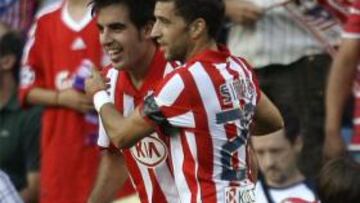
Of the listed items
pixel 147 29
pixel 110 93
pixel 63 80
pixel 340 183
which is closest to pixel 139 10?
pixel 147 29

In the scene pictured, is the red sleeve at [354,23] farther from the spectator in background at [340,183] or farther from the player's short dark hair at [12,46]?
the player's short dark hair at [12,46]

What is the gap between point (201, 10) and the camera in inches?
264

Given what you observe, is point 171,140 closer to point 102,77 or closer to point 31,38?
point 102,77

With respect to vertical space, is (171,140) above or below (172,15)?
below

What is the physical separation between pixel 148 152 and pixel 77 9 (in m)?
2.23

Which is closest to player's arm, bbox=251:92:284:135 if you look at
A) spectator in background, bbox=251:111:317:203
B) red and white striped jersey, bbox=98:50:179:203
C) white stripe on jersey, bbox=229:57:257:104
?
white stripe on jersey, bbox=229:57:257:104

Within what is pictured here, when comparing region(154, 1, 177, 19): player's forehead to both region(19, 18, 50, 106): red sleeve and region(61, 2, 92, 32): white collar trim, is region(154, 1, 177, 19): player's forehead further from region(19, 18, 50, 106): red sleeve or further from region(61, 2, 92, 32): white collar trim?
region(19, 18, 50, 106): red sleeve

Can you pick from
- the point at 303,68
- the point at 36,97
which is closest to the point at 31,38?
the point at 36,97

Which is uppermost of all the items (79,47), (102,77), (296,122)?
(102,77)

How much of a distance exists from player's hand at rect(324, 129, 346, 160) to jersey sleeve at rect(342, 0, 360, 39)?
470 mm

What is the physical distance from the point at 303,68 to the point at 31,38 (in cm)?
154

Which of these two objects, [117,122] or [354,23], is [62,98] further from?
[117,122]

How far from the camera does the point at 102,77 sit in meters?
6.99

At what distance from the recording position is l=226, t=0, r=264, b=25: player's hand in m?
8.56
